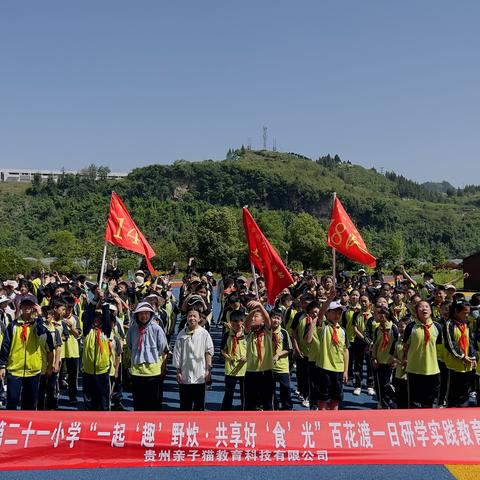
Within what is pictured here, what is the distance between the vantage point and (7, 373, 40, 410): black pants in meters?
6.68

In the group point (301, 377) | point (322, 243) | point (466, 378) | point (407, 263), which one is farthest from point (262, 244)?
point (322, 243)

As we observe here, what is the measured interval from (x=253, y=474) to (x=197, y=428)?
0.66 metres

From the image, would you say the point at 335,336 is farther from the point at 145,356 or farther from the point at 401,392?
the point at 145,356

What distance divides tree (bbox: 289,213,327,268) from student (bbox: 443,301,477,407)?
4147 centimetres

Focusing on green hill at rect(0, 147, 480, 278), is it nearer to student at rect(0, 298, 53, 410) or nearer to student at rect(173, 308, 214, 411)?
student at rect(0, 298, 53, 410)

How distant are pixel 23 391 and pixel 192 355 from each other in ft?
6.68

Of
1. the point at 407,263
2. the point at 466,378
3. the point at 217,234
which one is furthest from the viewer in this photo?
the point at 217,234

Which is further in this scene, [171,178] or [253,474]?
[171,178]

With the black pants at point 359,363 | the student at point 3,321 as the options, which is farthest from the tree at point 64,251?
the black pants at point 359,363

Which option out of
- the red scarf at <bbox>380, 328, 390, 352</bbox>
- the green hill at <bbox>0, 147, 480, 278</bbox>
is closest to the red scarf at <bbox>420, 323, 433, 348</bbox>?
the red scarf at <bbox>380, 328, 390, 352</bbox>

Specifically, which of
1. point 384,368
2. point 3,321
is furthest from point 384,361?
point 3,321

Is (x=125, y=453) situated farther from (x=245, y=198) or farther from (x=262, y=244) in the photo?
(x=245, y=198)

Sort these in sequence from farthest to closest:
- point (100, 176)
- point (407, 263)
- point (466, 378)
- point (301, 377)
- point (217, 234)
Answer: point (100, 176), point (217, 234), point (407, 263), point (301, 377), point (466, 378)

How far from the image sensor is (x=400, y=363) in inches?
287
